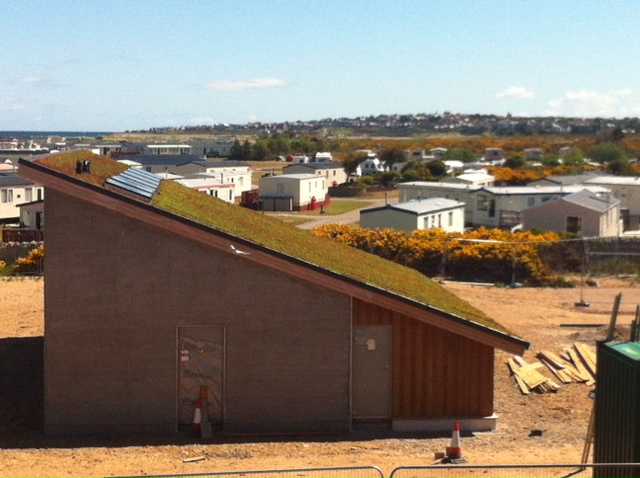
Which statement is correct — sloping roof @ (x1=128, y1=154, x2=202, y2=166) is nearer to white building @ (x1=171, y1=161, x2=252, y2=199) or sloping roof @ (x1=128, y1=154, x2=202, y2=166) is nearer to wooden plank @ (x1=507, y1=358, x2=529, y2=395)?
white building @ (x1=171, y1=161, x2=252, y2=199)

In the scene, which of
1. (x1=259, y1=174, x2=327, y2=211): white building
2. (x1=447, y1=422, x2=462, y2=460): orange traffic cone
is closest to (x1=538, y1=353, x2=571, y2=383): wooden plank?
(x1=447, y1=422, x2=462, y2=460): orange traffic cone

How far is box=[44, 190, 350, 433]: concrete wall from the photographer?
48.2 feet

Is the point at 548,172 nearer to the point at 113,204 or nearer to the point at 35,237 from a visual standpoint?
the point at 35,237

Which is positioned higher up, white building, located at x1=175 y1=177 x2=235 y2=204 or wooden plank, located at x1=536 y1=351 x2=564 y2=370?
white building, located at x1=175 y1=177 x2=235 y2=204

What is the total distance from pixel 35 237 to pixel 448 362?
34.2 metres

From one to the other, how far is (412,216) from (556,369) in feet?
83.8

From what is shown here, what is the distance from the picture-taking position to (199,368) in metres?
14.9

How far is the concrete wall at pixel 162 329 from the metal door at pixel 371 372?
0.73 ft

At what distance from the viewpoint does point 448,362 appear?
599 inches

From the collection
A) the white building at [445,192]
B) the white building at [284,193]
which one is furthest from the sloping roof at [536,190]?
the white building at [284,193]

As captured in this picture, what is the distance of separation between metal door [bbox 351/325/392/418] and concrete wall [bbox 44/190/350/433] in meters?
0.22

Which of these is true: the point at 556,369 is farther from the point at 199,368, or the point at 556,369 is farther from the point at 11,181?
the point at 11,181

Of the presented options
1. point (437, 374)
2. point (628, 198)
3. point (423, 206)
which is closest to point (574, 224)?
point (423, 206)

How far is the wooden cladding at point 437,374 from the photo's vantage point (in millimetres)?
15195
